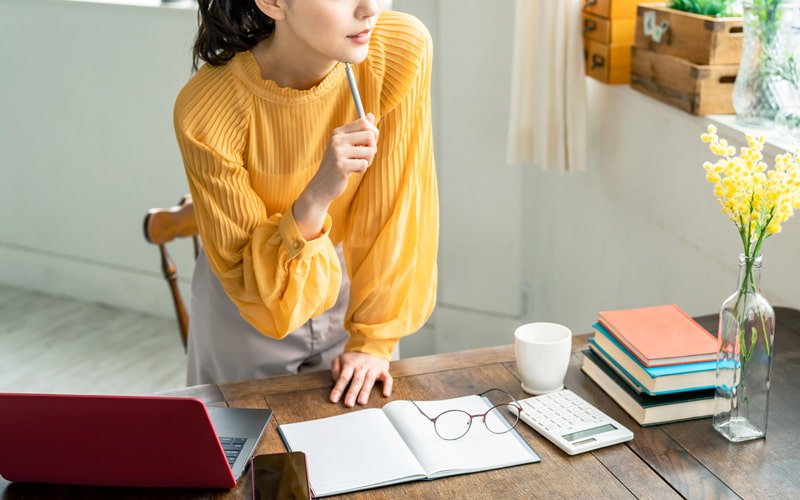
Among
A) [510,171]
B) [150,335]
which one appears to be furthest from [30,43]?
[510,171]

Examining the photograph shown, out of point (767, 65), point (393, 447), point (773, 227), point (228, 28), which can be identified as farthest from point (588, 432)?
point (767, 65)

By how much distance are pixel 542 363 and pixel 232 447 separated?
0.47 metres

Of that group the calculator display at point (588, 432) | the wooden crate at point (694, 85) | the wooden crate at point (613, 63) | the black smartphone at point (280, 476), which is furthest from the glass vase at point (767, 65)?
the black smartphone at point (280, 476)

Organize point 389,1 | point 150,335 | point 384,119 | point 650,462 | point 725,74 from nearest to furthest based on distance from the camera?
point 650,462 < point 384,119 < point 725,74 < point 389,1 < point 150,335

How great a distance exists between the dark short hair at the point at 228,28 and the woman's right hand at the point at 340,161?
10.4 inches

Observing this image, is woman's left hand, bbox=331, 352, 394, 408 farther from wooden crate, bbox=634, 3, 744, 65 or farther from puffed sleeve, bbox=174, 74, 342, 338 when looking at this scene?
wooden crate, bbox=634, 3, 744, 65

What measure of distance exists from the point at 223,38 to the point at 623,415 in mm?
866

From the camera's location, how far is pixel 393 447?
4.45 ft

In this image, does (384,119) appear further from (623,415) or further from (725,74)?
(725,74)

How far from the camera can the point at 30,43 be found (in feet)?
12.3

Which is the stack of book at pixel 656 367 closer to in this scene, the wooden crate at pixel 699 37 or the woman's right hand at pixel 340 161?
the woman's right hand at pixel 340 161

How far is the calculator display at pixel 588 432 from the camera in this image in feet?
4.43

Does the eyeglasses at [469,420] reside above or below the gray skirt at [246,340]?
above

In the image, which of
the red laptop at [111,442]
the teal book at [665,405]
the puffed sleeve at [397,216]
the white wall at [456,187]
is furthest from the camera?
the white wall at [456,187]
